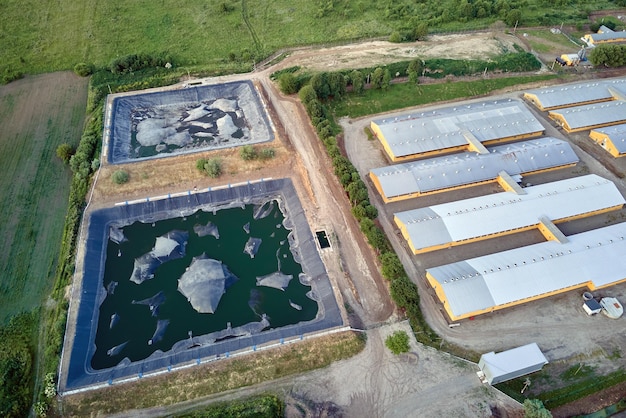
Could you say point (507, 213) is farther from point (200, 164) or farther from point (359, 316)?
point (200, 164)

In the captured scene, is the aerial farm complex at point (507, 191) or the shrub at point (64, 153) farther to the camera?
the shrub at point (64, 153)

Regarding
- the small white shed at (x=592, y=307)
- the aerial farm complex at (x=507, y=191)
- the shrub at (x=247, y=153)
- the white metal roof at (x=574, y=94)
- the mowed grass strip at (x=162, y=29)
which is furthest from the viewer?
the mowed grass strip at (x=162, y=29)

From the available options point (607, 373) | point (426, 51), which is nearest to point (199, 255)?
point (607, 373)

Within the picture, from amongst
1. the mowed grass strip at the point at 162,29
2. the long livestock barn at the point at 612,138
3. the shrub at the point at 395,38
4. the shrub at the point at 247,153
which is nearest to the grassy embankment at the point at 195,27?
the mowed grass strip at the point at 162,29

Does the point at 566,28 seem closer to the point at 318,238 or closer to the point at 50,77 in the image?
the point at 318,238

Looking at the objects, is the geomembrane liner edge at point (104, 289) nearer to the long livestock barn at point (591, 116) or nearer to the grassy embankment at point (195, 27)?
the grassy embankment at point (195, 27)

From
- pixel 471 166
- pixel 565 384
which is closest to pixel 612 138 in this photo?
pixel 471 166

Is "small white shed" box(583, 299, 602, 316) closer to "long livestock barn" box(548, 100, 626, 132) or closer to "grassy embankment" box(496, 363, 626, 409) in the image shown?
"grassy embankment" box(496, 363, 626, 409)
